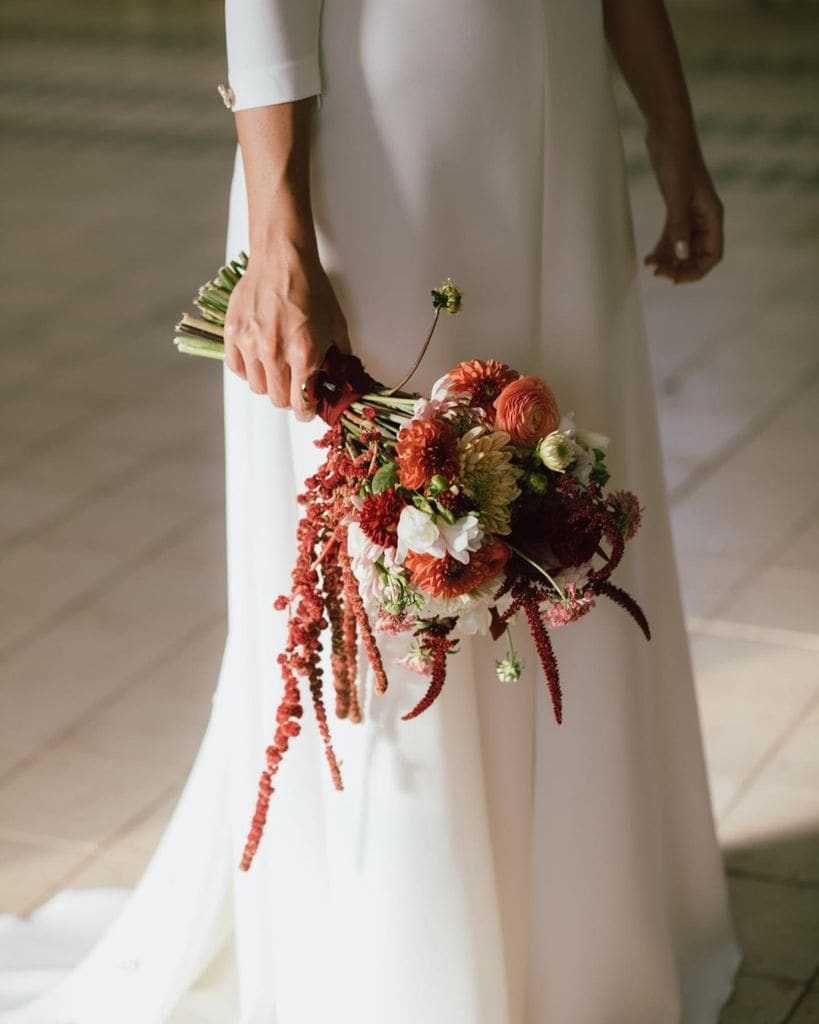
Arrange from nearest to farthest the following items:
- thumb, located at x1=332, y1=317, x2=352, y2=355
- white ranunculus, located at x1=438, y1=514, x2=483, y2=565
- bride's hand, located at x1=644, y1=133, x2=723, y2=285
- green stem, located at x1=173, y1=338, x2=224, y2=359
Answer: white ranunculus, located at x1=438, y1=514, x2=483, y2=565 → thumb, located at x1=332, y1=317, x2=352, y2=355 → green stem, located at x1=173, y1=338, x2=224, y2=359 → bride's hand, located at x1=644, y1=133, x2=723, y2=285

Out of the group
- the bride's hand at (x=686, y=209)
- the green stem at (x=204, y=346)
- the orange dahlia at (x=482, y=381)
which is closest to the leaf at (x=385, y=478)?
the orange dahlia at (x=482, y=381)

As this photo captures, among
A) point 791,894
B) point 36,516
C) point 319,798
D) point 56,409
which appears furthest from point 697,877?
point 56,409

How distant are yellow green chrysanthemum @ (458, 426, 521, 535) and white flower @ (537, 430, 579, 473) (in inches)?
1.3

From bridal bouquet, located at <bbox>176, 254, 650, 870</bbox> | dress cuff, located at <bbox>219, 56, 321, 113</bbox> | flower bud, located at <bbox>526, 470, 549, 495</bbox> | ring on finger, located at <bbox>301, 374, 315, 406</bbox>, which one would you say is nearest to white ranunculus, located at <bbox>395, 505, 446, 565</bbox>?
bridal bouquet, located at <bbox>176, 254, 650, 870</bbox>

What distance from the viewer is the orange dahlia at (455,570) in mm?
1593

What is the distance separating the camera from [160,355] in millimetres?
5160

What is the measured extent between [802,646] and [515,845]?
1.42m

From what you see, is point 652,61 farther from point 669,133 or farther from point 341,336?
point 341,336

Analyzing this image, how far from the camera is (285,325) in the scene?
5.79 feet

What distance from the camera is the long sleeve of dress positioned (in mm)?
1754

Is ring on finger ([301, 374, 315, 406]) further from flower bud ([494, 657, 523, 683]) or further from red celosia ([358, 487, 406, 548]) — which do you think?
flower bud ([494, 657, 523, 683])

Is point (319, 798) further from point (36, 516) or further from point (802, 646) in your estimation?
point (36, 516)

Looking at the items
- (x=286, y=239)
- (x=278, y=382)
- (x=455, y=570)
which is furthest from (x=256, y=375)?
(x=455, y=570)

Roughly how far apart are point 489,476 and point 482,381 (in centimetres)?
13
